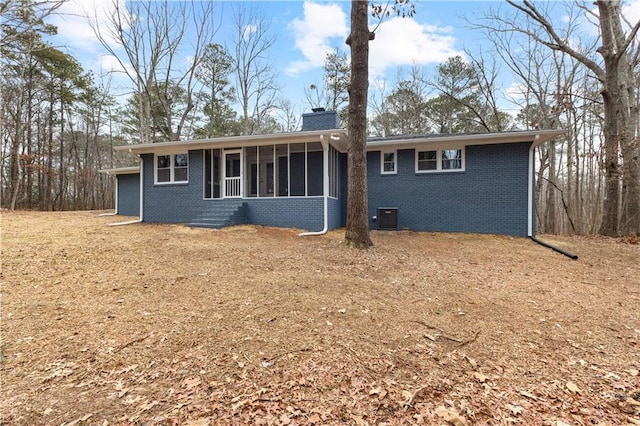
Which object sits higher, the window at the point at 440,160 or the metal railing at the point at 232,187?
the window at the point at 440,160

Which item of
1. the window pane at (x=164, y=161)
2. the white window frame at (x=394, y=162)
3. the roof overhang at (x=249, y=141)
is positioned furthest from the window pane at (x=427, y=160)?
the window pane at (x=164, y=161)

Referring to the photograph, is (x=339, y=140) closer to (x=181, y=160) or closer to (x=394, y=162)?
(x=394, y=162)

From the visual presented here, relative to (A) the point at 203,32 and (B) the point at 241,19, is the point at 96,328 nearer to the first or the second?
(A) the point at 203,32

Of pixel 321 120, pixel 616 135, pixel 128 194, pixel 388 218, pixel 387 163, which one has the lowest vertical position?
pixel 388 218

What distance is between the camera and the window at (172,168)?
10797 millimetres

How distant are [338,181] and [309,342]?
8.68 m

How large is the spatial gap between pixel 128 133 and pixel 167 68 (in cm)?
667

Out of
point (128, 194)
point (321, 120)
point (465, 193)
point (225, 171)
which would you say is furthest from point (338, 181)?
point (128, 194)

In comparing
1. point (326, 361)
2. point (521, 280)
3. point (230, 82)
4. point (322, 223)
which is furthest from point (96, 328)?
point (230, 82)

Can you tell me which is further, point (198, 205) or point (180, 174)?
point (180, 174)

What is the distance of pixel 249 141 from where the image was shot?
9.67 metres

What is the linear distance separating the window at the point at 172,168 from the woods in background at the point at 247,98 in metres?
7.82

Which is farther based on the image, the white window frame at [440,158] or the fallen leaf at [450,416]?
the white window frame at [440,158]

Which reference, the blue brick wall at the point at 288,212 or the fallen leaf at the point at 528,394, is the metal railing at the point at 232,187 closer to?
the blue brick wall at the point at 288,212
